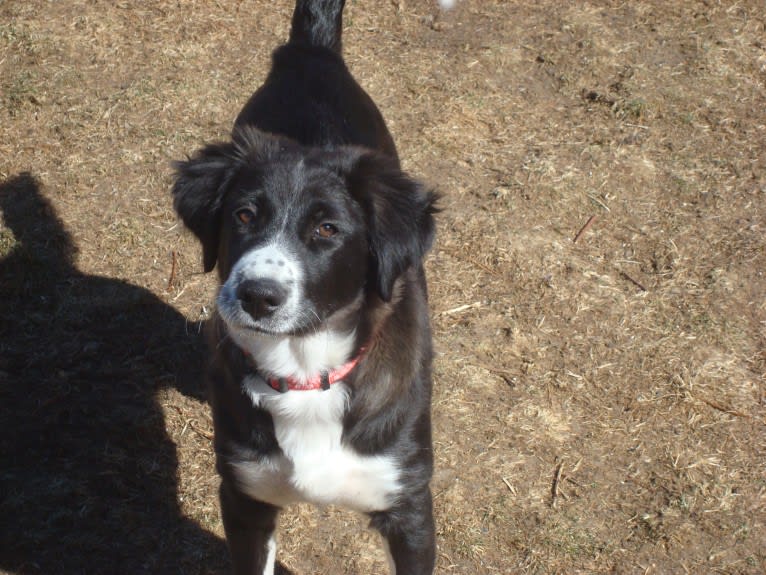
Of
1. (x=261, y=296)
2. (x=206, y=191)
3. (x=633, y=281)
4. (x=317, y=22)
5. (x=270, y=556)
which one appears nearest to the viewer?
(x=261, y=296)

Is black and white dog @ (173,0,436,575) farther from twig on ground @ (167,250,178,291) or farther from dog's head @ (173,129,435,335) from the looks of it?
twig on ground @ (167,250,178,291)

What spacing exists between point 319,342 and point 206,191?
0.61 meters

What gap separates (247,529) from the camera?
314cm

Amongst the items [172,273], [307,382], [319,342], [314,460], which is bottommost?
[172,273]

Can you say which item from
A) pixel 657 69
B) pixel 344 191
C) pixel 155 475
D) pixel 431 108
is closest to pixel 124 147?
pixel 431 108

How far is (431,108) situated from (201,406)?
2469 mm

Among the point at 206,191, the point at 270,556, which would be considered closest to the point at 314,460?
the point at 270,556

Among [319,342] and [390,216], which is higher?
[390,216]

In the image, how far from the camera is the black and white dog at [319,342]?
2.75 m

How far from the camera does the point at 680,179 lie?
17.2ft

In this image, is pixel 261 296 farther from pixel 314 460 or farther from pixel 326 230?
pixel 314 460

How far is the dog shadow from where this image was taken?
3.63 m

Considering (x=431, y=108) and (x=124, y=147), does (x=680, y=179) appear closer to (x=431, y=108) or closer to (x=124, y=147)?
(x=431, y=108)

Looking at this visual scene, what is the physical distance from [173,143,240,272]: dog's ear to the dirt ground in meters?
1.32
